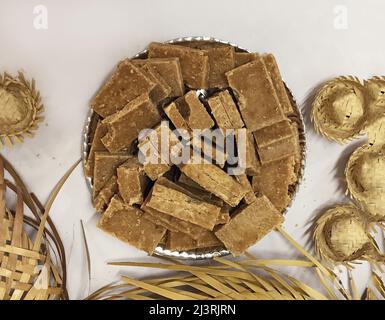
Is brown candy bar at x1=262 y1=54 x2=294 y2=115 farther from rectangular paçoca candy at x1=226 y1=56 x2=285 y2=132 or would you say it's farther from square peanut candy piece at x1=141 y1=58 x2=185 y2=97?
square peanut candy piece at x1=141 y1=58 x2=185 y2=97

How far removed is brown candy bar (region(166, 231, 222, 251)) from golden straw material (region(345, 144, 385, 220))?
36 cm

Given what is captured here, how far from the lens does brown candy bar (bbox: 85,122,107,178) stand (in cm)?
120

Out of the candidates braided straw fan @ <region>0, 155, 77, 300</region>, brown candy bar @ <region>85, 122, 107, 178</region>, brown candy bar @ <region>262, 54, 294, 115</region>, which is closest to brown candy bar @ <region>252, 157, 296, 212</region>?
brown candy bar @ <region>262, 54, 294, 115</region>

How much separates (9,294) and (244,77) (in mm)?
708

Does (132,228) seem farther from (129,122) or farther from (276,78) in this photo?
(276,78)

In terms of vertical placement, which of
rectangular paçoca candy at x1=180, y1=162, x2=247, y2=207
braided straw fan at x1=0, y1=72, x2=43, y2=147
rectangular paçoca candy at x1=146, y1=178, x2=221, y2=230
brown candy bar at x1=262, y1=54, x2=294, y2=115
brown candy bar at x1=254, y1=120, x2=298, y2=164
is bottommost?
rectangular paçoca candy at x1=146, y1=178, x2=221, y2=230

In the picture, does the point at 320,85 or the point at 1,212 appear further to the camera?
the point at 320,85

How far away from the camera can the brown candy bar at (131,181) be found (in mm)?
1165

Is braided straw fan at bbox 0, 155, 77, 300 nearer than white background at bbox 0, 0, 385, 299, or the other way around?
braided straw fan at bbox 0, 155, 77, 300

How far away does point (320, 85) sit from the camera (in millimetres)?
1311

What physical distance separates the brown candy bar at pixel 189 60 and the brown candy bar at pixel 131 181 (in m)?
0.22

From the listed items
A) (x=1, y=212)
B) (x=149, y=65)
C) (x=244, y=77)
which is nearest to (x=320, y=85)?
(x=244, y=77)

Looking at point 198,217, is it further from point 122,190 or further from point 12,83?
point 12,83

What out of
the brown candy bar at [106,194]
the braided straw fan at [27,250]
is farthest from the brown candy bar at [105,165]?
the braided straw fan at [27,250]
